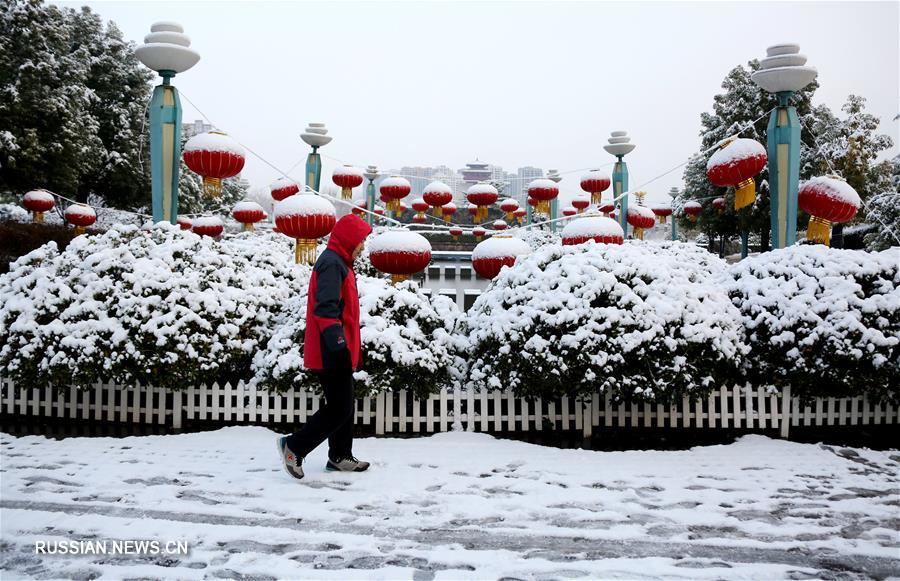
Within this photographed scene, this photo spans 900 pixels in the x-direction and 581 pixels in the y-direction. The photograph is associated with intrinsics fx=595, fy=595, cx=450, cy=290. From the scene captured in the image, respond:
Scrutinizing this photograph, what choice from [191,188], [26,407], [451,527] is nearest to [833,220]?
[451,527]

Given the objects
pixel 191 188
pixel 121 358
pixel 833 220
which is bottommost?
pixel 121 358

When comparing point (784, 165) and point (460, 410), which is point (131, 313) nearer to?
point (460, 410)

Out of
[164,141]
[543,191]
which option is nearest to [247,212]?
[164,141]

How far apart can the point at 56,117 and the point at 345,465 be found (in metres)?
23.3

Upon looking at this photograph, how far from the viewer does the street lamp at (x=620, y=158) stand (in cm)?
1372

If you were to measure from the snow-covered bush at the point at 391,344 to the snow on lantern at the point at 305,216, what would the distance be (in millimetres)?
1199

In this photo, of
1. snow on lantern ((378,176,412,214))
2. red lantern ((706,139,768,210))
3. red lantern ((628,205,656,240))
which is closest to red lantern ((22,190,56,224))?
snow on lantern ((378,176,412,214))

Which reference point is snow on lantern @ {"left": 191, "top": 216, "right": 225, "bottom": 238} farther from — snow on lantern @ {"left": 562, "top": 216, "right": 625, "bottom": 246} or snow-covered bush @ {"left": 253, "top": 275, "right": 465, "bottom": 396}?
snow on lantern @ {"left": 562, "top": 216, "right": 625, "bottom": 246}

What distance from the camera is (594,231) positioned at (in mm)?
8000

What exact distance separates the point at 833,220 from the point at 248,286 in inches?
315

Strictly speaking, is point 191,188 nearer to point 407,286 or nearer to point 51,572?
point 407,286

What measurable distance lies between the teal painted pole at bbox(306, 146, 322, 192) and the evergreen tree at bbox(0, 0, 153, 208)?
13336 mm

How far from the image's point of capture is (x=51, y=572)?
2947mm

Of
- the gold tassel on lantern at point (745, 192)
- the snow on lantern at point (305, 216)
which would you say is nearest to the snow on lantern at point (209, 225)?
the snow on lantern at point (305, 216)
